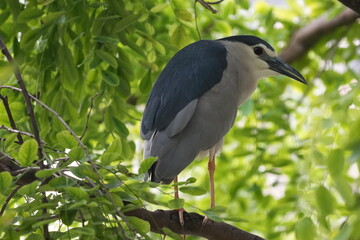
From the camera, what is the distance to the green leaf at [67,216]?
5.11 ft

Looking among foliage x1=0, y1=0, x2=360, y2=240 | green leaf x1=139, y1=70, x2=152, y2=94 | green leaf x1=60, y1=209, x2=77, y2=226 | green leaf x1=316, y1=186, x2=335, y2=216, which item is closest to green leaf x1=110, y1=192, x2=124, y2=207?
foliage x1=0, y1=0, x2=360, y2=240

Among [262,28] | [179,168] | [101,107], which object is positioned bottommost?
[262,28]

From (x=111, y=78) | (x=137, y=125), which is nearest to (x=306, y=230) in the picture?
(x=111, y=78)

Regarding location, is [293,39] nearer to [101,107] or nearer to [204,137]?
[101,107]

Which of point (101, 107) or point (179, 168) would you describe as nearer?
point (179, 168)

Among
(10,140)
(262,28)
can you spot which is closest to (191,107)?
(10,140)

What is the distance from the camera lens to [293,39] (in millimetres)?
4508

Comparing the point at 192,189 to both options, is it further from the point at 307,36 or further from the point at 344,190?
the point at 307,36

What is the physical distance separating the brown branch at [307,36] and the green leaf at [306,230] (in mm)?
3086

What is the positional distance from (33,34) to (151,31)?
52cm

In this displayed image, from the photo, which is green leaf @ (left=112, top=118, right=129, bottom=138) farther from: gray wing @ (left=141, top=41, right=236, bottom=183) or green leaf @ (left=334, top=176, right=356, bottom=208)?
green leaf @ (left=334, top=176, right=356, bottom=208)

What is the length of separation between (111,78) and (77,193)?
3.32 feet

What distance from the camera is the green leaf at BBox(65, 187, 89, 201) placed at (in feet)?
5.01

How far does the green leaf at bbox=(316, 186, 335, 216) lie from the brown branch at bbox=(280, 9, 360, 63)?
10.4 ft
